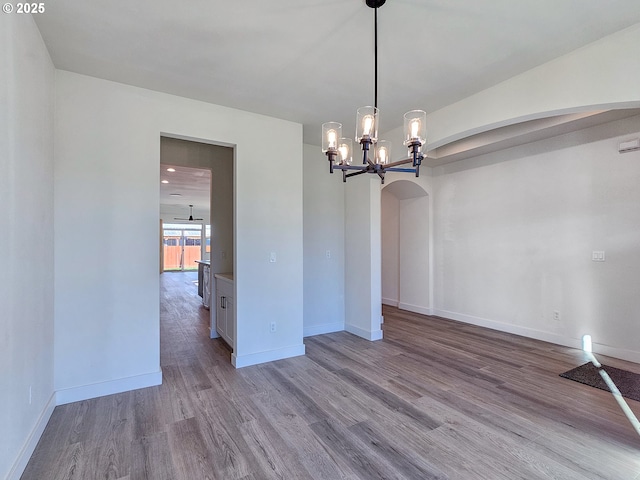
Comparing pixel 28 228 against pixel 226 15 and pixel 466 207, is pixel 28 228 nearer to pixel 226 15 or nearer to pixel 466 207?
pixel 226 15

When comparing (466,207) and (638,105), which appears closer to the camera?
(638,105)

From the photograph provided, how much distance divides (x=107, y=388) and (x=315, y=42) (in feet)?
11.1

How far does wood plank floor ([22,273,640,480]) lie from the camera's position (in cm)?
188

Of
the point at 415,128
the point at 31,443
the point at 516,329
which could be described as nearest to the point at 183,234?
the point at 31,443

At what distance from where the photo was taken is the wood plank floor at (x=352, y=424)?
1880 mm

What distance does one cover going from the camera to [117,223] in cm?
283

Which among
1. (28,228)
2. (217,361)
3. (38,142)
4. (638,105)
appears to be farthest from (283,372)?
(638,105)

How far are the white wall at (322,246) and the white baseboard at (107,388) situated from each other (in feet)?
7.01

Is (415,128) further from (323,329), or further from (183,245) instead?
(183,245)

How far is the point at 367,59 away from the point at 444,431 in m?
2.91

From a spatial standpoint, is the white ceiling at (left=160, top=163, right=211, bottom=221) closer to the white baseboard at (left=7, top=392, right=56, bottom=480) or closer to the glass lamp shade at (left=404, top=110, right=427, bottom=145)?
the white baseboard at (left=7, top=392, right=56, bottom=480)

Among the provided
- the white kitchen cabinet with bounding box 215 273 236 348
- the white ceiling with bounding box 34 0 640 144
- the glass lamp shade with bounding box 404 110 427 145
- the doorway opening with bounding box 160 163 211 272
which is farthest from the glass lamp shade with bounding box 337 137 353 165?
the doorway opening with bounding box 160 163 211 272

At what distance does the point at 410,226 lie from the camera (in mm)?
6223
